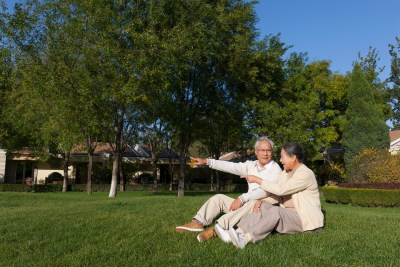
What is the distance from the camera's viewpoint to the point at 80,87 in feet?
71.6

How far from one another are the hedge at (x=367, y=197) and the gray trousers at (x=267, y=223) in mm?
16465

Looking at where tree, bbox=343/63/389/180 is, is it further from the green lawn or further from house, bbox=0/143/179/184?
the green lawn

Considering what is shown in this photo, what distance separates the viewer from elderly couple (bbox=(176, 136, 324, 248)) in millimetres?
5387

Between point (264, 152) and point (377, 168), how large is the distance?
20526 mm

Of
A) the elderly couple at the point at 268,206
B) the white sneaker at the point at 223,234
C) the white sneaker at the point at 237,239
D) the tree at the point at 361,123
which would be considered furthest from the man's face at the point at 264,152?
the tree at the point at 361,123

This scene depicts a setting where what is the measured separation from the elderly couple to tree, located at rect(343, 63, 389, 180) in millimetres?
28789

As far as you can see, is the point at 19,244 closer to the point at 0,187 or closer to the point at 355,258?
the point at 355,258

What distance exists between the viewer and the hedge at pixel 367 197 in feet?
66.4

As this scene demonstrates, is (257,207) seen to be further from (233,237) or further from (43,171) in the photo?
(43,171)

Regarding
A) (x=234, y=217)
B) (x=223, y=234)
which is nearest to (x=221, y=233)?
(x=223, y=234)

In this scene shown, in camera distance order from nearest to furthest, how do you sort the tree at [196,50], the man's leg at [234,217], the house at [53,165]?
the man's leg at [234,217], the tree at [196,50], the house at [53,165]

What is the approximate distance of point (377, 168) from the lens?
24578mm

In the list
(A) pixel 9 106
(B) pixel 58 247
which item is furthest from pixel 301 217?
(A) pixel 9 106

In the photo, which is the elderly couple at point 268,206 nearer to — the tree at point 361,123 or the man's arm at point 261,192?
the man's arm at point 261,192
